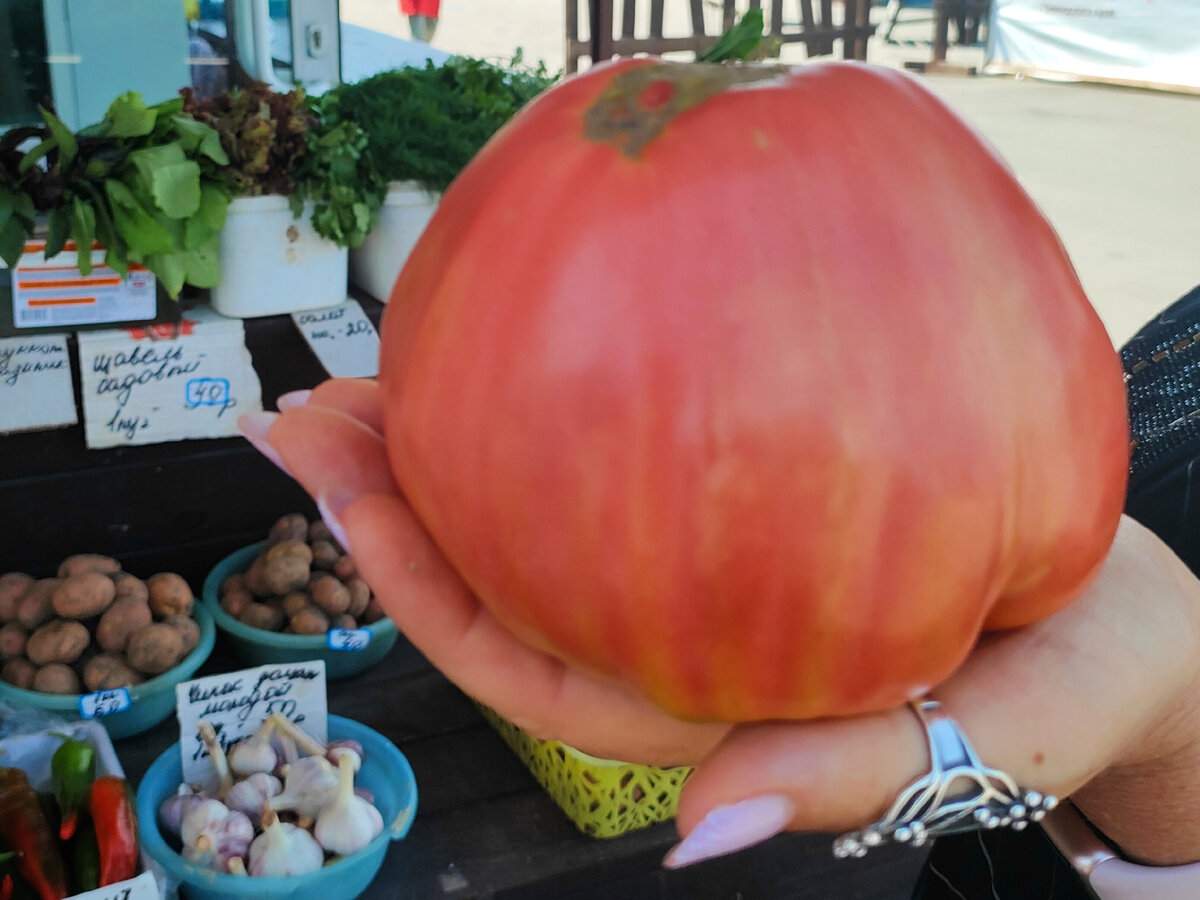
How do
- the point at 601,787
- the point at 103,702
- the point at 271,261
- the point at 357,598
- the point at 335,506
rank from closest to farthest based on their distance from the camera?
the point at 335,506
the point at 601,787
the point at 103,702
the point at 271,261
the point at 357,598

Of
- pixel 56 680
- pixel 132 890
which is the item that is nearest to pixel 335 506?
pixel 132 890

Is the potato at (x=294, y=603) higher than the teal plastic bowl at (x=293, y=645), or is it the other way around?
the potato at (x=294, y=603)

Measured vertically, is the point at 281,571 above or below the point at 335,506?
below

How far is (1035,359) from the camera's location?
0.48 meters

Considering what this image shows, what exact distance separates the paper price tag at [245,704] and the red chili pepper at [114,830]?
5.5 inches

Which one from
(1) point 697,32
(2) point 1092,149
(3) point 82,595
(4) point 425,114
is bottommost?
(3) point 82,595

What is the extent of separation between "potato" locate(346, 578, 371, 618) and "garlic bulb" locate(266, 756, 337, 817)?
0.41m

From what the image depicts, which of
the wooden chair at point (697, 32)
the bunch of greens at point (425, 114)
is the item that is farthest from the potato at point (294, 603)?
the wooden chair at point (697, 32)

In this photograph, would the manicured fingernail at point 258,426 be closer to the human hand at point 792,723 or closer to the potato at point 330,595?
the human hand at point 792,723

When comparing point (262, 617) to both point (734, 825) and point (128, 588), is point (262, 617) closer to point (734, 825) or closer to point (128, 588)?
point (128, 588)

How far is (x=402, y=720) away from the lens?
177 cm

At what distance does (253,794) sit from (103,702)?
281mm

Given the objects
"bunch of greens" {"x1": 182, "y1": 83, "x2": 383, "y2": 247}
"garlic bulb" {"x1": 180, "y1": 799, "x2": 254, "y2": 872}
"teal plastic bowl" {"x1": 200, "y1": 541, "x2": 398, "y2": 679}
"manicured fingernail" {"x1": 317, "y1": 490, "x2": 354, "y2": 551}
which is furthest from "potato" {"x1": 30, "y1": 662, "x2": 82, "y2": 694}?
"manicured fingernail" {"x1": 317, "y1": 490, "x2": 354, "y2": 551}

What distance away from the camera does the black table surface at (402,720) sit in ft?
4.96
